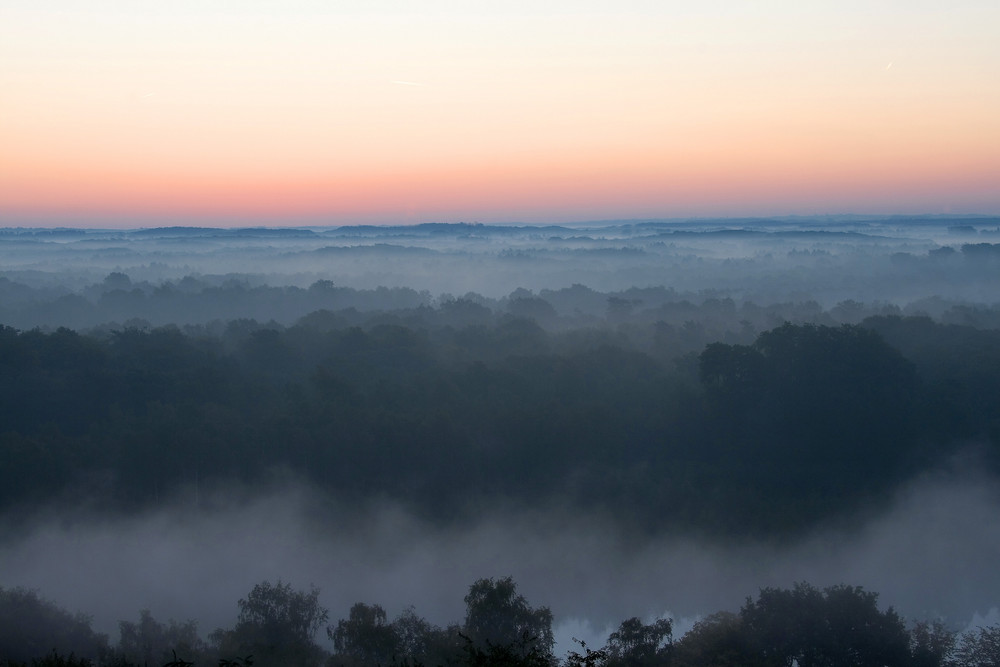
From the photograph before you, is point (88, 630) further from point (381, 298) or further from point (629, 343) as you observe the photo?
point (381, 298)

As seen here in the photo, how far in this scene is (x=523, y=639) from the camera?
16.3 metres

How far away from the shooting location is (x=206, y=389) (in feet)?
120

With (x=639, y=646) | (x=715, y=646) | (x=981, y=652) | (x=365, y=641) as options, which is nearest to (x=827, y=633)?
(x=715, y=646)

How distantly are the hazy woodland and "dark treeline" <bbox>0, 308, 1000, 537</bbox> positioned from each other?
114 mm

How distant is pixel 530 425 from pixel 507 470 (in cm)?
231

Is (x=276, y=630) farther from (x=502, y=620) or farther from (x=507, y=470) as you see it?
(x=507, y=470)

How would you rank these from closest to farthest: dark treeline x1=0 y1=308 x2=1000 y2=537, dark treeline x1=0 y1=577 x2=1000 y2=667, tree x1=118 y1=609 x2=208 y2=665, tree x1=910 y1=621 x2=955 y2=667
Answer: tree x1=118 y1=609 x2=208 y2=665 < dark treeline x1=0 y1=577 x2=1000 y2=667 < tree x1=910 y1=621 x2=955 y2=667 < dark treeline x1=0 y1=308 x2=1000 y2=537

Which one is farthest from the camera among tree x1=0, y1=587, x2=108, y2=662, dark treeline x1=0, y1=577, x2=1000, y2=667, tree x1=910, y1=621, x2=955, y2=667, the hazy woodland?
the hazy woodland

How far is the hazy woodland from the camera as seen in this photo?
23.8 metres

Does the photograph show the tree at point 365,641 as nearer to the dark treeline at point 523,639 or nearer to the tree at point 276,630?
the dark treeline at point 523,639

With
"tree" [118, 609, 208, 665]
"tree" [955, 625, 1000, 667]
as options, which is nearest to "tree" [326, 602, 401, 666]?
"tree" [118, 609, 208, 665]

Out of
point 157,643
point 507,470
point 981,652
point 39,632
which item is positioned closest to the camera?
point 981,652

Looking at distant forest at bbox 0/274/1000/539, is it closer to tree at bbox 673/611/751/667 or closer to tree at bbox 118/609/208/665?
tree at bbox 673/611/751/667

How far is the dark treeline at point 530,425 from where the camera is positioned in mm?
28141
